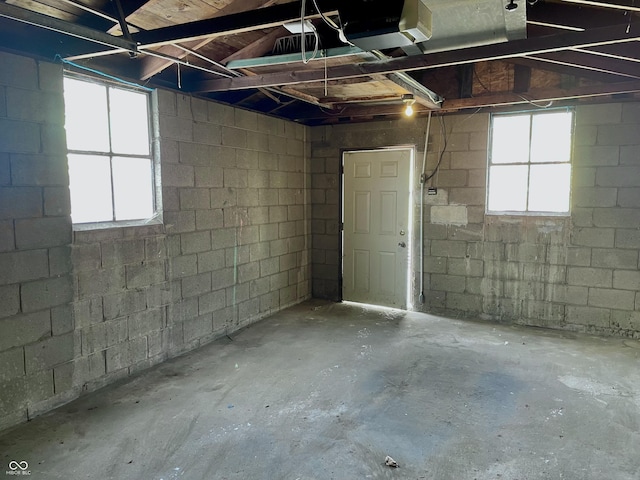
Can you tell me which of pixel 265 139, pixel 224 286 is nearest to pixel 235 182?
pixel 265 139

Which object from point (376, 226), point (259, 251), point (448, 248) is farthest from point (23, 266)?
point (448, 248)

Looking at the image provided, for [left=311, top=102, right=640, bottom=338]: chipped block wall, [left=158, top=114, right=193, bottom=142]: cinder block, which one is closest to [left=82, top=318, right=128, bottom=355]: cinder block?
[left=158, top=114, right=193, bottom=142]: cinder block

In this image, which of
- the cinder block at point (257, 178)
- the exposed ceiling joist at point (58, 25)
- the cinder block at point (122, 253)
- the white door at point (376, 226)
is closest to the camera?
the exposed ceiling joist at point (58, 25)

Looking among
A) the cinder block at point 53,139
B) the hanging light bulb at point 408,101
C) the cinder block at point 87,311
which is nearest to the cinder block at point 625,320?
the hanging light bulb at point 408,101

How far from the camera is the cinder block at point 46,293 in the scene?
272cm

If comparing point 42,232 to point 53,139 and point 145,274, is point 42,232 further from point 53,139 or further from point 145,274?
point 145,274

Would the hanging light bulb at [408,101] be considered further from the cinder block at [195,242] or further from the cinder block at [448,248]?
the cinder block at [195,242]

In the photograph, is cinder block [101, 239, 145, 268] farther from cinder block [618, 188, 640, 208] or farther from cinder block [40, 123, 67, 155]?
cinder block [618, 188, 640, 208]

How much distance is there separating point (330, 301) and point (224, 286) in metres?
1.87

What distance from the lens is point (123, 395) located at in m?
3.12

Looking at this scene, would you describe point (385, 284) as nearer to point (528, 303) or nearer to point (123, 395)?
point (528, 303)

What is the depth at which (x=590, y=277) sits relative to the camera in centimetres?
439

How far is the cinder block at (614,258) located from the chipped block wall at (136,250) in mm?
3451

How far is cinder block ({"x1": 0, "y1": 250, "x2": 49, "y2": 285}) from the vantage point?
8.55 ft
